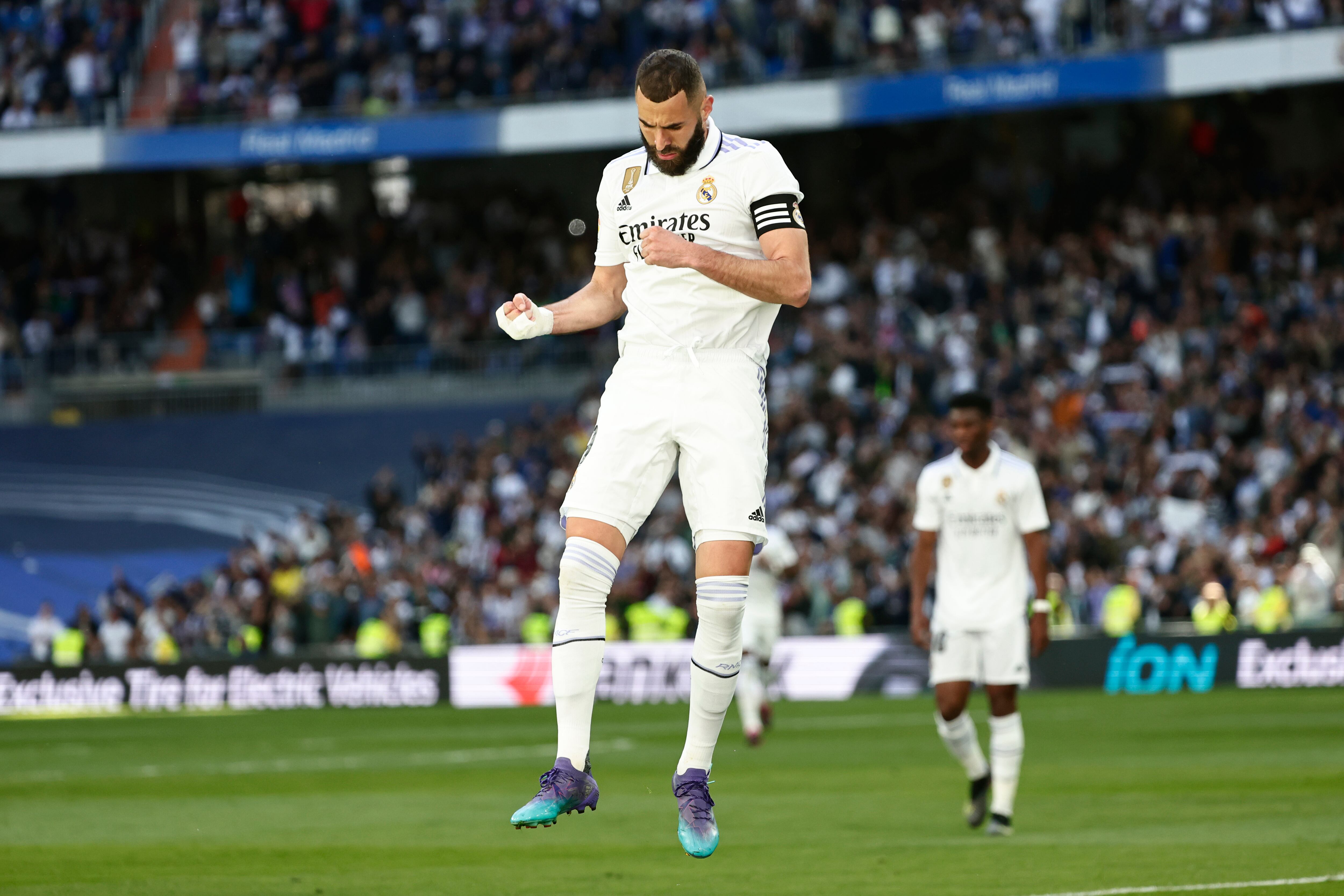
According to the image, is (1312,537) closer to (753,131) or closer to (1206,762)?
(1206,762)

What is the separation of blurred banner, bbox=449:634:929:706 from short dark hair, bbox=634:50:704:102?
18.7m

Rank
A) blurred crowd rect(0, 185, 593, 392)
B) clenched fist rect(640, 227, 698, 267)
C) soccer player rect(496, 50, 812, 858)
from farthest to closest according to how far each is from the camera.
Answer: blurred crowd rect(0, 185, 593, 392) → soccer player rect(496, 50, 812, 858) → clenched fist rect(640, 227, 698, 267)

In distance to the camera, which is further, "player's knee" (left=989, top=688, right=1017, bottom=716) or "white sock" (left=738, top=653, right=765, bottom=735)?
"white sock" (left=738, top=653, right=765, bottom=735)

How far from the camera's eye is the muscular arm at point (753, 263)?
6.84 metres

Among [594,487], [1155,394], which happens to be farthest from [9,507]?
[594,487]

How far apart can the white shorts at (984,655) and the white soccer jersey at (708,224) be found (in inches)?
213

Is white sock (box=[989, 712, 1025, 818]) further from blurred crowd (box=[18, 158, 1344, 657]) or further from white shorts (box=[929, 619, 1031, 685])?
blurred crowd (box=[18, 158, 1344, 657])

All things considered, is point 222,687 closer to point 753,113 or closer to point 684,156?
point 753,113

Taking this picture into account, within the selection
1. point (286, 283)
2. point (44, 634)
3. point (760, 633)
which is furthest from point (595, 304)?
point (286, 283)

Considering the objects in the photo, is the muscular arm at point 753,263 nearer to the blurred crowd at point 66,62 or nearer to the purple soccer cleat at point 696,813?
the purple soccer cleat at point 696,813

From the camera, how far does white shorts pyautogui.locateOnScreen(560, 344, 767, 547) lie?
7.11 m

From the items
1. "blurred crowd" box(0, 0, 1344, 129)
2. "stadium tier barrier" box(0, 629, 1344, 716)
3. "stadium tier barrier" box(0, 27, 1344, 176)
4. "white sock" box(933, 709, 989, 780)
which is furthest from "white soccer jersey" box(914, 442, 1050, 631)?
"blurred crowd" box(0, 0, 1344, 129)

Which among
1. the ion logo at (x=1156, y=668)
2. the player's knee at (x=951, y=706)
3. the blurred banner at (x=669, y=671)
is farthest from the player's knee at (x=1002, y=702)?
the blurred banner at (x=669, y=671)

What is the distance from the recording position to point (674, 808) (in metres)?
14.2
